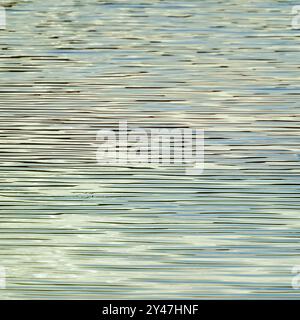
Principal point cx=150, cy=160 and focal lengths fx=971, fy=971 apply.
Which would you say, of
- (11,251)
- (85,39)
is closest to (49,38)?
(85,39)

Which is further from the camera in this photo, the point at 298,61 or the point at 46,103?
the point at 298,61

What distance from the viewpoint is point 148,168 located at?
262 cm

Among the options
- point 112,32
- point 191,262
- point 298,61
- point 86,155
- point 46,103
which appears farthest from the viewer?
point 112,32

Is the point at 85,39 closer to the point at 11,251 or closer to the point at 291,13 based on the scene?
the point at 291,13

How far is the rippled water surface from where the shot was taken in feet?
7.27

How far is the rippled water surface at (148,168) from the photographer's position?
2.22m

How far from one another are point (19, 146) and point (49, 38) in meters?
0.71

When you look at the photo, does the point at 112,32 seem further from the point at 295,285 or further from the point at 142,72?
the point at 295,285

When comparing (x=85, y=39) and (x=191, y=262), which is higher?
(x=85, y=39)
